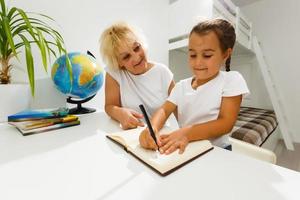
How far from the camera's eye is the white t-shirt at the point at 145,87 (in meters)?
0.89

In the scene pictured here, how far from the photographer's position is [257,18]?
2791 millimetres

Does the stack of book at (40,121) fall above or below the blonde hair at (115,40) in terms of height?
below

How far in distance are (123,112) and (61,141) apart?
0.76 ft

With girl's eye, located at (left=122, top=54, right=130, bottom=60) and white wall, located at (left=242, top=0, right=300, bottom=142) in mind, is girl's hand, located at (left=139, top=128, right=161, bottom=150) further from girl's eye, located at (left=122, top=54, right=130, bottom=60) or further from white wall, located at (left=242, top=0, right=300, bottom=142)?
white wall, located at (left=242, top=0, right=300, bottom=142)

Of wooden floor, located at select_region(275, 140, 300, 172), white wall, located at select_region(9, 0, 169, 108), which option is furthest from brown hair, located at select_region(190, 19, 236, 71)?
wooden floor, located at select_region(275, 140, 300, 172)

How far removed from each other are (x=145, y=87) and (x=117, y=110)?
263 millimetres

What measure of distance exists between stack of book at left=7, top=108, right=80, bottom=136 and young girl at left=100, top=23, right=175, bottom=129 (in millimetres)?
178

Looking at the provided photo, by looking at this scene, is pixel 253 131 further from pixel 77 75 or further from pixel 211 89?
pixel 77 75

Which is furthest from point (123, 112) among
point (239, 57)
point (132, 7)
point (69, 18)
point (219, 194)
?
point (239, 57)

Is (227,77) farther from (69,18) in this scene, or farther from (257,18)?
(257,18)

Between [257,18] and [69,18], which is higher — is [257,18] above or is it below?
above

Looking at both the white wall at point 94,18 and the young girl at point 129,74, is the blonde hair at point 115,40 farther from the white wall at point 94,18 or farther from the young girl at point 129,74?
the white wall at point 94,18

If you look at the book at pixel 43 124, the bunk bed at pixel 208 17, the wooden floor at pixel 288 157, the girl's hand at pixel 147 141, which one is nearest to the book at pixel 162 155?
the girl's hand at pixel 147 141

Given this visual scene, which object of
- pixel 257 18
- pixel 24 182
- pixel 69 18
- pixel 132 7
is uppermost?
pixel 257 18
